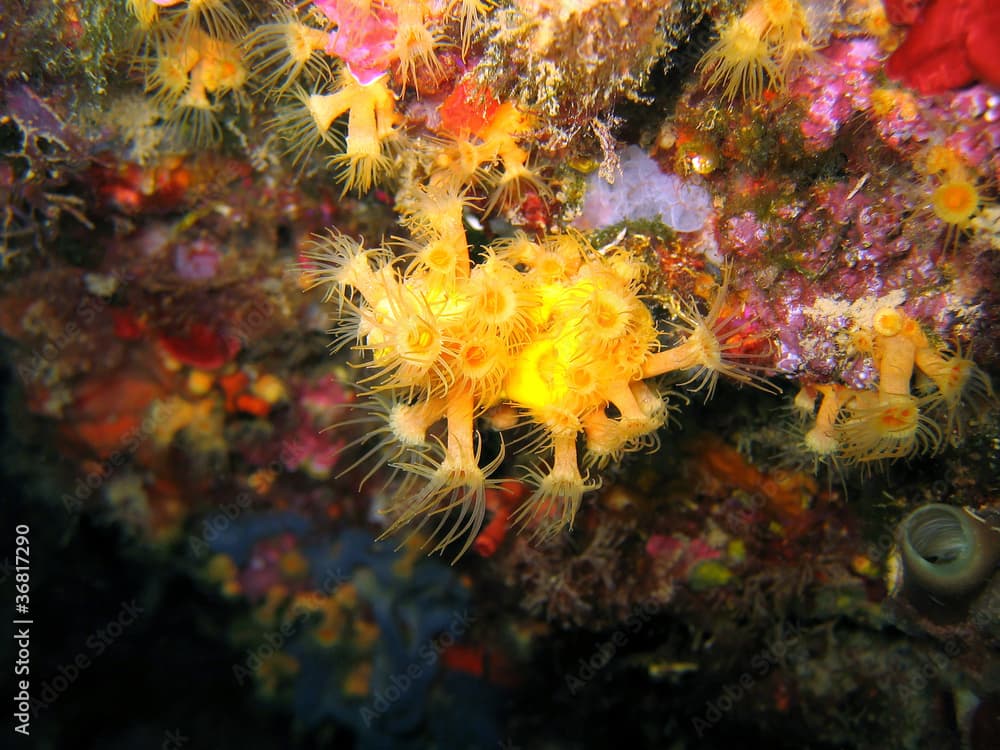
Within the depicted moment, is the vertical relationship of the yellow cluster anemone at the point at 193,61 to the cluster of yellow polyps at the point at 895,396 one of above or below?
above

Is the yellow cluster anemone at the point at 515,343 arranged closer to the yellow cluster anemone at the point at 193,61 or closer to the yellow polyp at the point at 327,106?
the yellow polyp at the point at 327,106

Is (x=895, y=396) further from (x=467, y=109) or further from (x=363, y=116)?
(x=363, y=116)

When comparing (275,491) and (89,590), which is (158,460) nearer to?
(275,491)

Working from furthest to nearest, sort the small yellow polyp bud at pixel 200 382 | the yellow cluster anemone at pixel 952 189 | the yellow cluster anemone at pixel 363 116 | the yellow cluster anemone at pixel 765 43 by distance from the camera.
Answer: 1. the small yellow polyp bud at pixel 200 382
2. the yellow cluster anemone at pixel 363 116
3. the yellow cluster anemone at pixel 765 43
4. the yellow cluster anemone at pixel 952 189

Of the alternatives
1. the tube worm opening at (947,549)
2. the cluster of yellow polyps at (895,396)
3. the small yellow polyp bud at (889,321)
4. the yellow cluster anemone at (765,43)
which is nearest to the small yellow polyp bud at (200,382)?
the yellow cluster anemone at (765,43)

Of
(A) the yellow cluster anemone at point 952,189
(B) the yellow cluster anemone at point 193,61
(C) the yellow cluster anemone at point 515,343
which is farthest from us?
(B) the yellow cluster anemone at point 193,61

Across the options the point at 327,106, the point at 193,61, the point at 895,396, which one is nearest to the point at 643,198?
the point at 895,396
